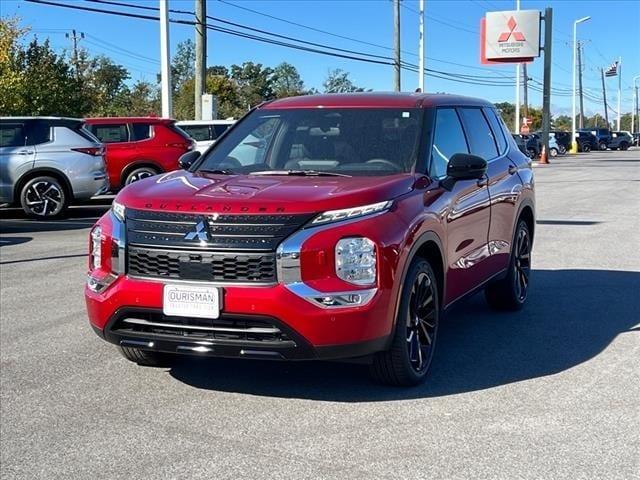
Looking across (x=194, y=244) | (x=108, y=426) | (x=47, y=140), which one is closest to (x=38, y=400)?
(x=108, y=426)

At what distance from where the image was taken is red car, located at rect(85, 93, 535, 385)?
4.36 metres

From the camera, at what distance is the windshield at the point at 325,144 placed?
5426 mm

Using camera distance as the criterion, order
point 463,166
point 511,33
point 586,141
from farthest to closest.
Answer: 1. point 586,141
2. point 511,33
3. point 463,166

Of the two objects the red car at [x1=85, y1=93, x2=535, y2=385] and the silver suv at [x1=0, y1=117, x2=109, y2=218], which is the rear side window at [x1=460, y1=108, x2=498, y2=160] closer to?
the red car at [x1=85, y1=93, x2=535, y2=385]

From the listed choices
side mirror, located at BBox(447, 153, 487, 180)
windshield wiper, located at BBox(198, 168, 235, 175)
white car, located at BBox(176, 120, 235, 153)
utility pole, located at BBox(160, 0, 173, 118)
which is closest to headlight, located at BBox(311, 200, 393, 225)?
side mirror, located at BBox(447, 153, 487, 180)

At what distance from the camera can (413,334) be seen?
5.00 metres

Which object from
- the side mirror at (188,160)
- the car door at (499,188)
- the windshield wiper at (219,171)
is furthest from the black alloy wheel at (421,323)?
the side mirror at (188,160)

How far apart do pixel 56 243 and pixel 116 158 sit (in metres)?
5.91

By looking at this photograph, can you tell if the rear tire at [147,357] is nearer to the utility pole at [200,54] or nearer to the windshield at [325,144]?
the windshield at [325,144]

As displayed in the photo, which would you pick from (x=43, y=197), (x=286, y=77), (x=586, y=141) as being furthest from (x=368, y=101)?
(x=286, y=77)

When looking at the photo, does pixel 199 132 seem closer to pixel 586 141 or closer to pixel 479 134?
pixel 479 134

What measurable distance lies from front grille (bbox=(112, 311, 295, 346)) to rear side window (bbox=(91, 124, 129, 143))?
44.1ft

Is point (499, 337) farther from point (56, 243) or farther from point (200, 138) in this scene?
point (200, 138)

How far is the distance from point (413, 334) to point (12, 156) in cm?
1106
